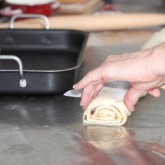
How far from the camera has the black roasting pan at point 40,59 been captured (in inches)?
37.5

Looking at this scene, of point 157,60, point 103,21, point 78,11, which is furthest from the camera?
point 78,11

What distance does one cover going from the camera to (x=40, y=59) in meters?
1.21

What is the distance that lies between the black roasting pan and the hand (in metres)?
0.10

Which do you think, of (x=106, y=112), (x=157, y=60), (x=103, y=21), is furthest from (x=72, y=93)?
(x=103, y=21)

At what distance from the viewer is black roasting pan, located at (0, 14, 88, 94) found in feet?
3.13

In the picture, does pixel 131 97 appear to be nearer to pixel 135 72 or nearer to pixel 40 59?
pixel 135 72

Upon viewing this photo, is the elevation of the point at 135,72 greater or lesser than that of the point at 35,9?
greater

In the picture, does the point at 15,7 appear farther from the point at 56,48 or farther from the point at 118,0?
the point at 118,0

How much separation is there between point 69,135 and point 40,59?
0.40 m

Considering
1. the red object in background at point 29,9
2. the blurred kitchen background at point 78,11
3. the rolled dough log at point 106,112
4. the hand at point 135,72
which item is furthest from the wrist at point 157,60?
the red object in background at point 29,9

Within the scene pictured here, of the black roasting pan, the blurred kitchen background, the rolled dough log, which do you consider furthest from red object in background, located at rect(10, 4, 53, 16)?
the rolled dough log

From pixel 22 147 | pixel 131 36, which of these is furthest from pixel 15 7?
pixel 22 147

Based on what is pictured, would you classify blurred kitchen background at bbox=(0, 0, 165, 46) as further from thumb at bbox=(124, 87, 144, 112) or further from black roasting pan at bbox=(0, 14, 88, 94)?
thumb at bbox=(124, 87, 144, 112)

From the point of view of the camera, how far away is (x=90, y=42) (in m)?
1.61
